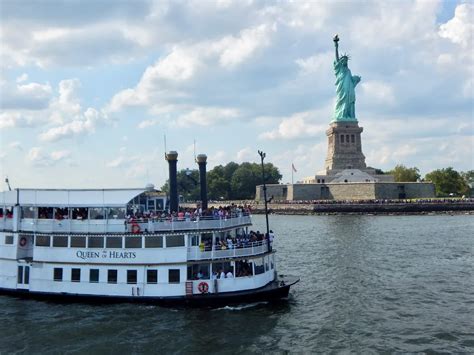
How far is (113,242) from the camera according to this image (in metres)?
25.2

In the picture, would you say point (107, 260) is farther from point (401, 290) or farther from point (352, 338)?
point (401, 290)

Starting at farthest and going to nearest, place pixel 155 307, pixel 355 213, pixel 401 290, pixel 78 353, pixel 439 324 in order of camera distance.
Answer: pixel 355 213
pixel 401 290
pixel 155 307
pixel 439 324
pixel 78 353

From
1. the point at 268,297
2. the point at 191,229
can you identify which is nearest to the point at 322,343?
the point at 268,297

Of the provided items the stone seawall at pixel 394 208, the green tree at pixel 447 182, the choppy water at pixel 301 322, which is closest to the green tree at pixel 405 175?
the green tree at pixel 447 182

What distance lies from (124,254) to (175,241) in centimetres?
253

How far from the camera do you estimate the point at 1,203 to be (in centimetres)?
2722

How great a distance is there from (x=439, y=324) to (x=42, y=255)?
62.4 feet

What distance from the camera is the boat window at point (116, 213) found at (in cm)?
2578

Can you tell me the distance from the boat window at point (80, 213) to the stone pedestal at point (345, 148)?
8714 cm

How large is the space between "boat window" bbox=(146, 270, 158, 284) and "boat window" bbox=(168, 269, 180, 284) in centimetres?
65

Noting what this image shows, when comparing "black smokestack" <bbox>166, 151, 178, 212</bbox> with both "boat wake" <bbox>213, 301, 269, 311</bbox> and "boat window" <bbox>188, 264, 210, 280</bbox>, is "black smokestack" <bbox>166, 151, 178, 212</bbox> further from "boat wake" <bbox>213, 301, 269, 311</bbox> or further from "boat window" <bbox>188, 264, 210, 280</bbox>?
"boat wake" <bbox>213, 301, 269, 311</bbox>

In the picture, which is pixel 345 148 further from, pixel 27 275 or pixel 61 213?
pixel 27 275

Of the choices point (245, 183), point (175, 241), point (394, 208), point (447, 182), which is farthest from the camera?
point (245, 183)

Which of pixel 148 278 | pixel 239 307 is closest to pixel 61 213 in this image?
pixel 148 278
